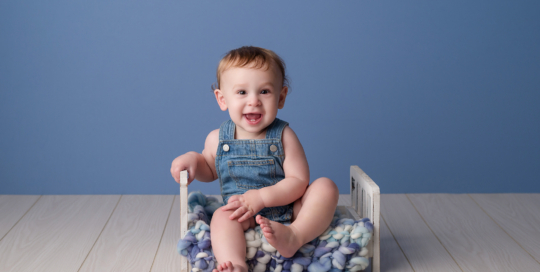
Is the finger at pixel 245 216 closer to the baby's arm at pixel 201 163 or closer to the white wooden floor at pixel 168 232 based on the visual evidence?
the baby's arm at pixel 201 163

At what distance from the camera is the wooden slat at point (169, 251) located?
118 centimetres

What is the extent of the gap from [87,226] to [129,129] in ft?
1.27

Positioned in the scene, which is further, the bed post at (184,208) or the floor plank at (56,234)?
the floor plank at (56,234)

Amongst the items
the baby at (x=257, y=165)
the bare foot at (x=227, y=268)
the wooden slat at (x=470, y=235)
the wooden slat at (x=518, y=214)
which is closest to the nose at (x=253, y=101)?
the baby at (x=257, y=165)

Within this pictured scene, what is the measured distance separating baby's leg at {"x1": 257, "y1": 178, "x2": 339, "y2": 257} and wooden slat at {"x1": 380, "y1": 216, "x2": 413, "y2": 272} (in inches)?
8.3

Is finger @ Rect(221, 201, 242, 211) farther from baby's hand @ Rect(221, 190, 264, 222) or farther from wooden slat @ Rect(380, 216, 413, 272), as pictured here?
wooden slat @ Rect(380, 216, 413, 272)

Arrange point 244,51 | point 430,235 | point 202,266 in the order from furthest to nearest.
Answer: point 430,235, point 244,51, point 202,266

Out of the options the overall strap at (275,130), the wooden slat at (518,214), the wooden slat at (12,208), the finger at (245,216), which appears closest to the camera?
the finger at (245,216)

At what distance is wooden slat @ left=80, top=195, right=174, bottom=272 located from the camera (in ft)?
3.90

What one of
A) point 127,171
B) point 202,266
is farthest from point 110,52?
point 202,266

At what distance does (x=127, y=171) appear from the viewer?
1.74 metres

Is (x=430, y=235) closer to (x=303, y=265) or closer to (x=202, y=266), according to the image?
(x=303, y=265)

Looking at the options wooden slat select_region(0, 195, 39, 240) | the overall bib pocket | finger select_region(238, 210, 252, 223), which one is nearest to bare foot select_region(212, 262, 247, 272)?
finger select_region(238, 210, 252, 223)

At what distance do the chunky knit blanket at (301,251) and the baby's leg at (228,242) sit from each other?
20 millimetres
